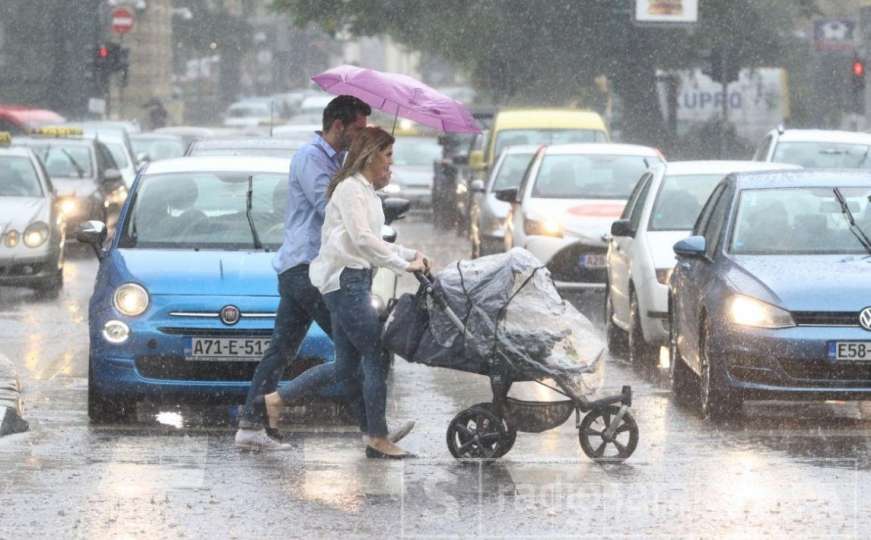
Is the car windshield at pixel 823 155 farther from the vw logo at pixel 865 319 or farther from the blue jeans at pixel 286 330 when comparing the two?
the blue jeans at pixel 286 330

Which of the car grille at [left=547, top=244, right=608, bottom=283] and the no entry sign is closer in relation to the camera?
the car grille at [left=547, top=244, right=608, bottom=283]

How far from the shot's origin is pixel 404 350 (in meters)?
9.70

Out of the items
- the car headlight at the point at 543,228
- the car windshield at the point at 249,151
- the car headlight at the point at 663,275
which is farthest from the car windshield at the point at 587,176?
the car headlight at the point at 663,275

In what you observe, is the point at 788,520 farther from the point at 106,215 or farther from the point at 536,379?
the point at 106,215

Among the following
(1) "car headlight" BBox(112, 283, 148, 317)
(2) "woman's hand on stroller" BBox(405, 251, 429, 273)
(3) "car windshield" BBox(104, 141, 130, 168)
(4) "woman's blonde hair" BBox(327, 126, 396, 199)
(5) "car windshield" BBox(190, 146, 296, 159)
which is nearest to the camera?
(2) "woman's hand on stroller" BBox(405, 251, 429, 273)

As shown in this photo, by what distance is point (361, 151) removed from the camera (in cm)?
977

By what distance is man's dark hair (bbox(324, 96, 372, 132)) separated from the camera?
10.3m

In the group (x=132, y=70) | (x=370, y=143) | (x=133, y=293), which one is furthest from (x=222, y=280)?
(x=132, y=70)

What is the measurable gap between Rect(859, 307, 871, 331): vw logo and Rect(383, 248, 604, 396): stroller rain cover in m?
1.85

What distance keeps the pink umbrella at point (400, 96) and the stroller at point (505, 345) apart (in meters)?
0.92

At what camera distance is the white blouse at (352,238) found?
9.62m

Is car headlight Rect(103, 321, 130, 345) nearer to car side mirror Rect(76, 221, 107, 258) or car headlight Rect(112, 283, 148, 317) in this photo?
car headlight Rect(112, 283, 148, 317)

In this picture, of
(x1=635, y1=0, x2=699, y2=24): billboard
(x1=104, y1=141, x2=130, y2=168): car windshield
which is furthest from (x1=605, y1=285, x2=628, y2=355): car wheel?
(x1=635, y1=0, x2=699, y2=24): billboard

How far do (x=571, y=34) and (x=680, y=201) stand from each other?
118 feet
